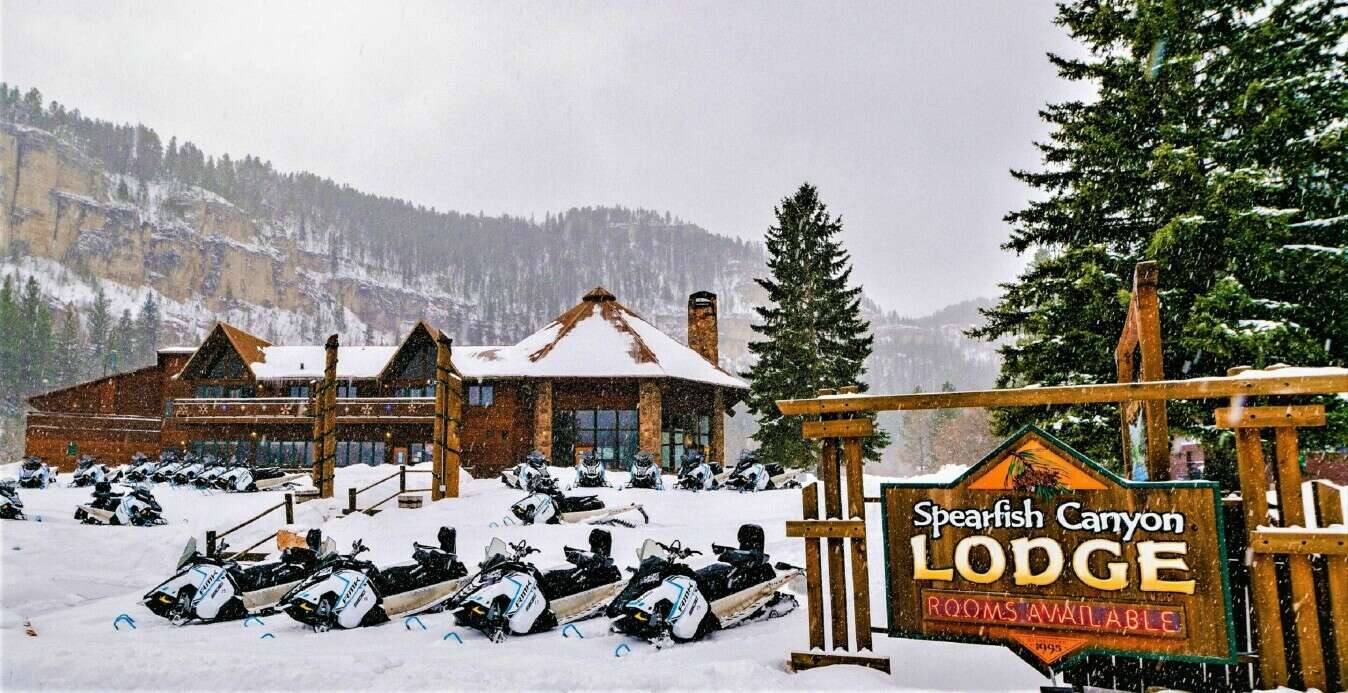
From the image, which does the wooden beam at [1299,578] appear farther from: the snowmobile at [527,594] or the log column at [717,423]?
the log column at [717,423]

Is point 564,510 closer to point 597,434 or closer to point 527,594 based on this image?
point 527,594

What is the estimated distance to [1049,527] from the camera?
492cm

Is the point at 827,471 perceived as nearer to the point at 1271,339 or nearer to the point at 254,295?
the point at 1271,339

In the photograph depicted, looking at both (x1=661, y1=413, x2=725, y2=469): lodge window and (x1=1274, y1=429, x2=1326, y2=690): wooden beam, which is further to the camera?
(x1=661, y1=413, x2=725, y2=469): lodge window

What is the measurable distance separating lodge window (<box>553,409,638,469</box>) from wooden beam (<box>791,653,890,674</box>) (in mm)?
24192

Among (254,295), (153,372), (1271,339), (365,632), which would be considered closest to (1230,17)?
(1271,339)

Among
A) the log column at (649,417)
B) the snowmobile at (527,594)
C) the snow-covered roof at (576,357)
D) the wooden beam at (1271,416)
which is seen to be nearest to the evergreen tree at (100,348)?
the snow-covered roof at (576,357)

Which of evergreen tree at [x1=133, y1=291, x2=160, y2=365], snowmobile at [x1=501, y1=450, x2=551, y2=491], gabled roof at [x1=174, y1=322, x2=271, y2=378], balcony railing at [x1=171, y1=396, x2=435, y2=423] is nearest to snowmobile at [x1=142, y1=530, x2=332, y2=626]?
snowmobile at [x1=501, y1=450, x2=551, y2=491]

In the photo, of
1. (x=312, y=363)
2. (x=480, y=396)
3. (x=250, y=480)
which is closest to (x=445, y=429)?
(x=250, y=480)

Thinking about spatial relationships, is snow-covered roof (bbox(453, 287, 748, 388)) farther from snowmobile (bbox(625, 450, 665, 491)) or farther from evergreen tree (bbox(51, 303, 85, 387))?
evergreen tree (bbox(51, 303, 85, 387))

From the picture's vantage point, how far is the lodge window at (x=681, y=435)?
30.4 m

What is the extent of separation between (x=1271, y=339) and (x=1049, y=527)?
9907 mm

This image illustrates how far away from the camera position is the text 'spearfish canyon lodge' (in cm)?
2986

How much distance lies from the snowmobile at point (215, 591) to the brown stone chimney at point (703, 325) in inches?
1016
